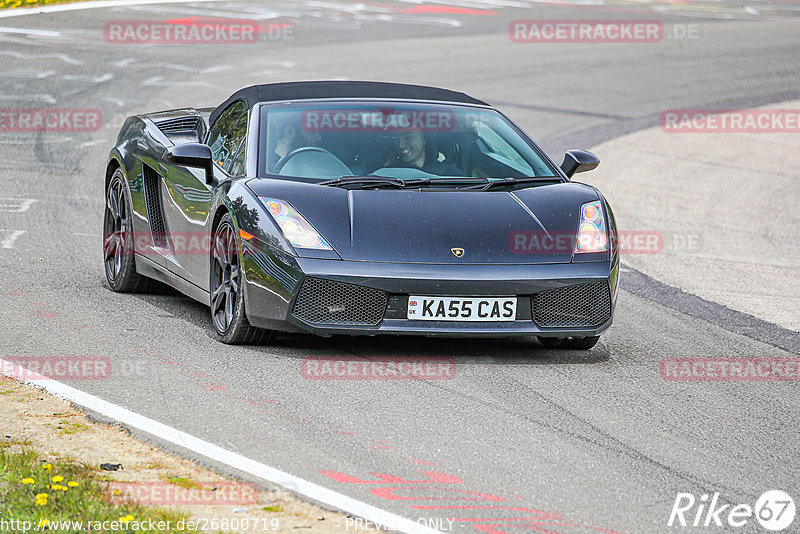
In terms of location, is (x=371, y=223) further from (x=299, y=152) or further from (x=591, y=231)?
(x=591, y=231)

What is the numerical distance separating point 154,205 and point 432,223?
2.28 m

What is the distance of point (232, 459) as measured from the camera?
4965 millimetres

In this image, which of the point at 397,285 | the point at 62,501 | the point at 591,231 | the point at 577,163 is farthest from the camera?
the point at 577,163

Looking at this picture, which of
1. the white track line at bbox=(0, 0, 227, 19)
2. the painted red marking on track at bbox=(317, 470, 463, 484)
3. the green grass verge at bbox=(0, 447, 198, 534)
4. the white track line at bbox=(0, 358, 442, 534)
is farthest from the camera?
the white track line at bbox=(0, 0, 227, 19)

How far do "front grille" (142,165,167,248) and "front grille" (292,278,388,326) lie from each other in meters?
1.82

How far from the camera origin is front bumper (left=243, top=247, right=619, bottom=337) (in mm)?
6539

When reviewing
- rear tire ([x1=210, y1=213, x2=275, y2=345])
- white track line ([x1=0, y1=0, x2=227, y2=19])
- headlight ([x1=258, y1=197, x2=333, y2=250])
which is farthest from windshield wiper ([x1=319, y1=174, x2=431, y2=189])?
white track line ([x1=0, y1=0, x2=227, y2=19])

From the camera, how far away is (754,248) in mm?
11516

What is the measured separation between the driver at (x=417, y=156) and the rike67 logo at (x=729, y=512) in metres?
3.25

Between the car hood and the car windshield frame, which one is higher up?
the car windshield frame

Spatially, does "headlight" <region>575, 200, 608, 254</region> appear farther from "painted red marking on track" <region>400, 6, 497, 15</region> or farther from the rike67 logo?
"painted red marking on track" <region>400, 6, 497, 15</region>

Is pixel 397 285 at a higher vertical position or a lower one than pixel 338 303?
higher

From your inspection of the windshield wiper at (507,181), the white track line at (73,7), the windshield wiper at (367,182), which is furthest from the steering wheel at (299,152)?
the white track line at (73,7)

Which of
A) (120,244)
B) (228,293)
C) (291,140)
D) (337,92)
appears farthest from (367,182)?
(120,244)
